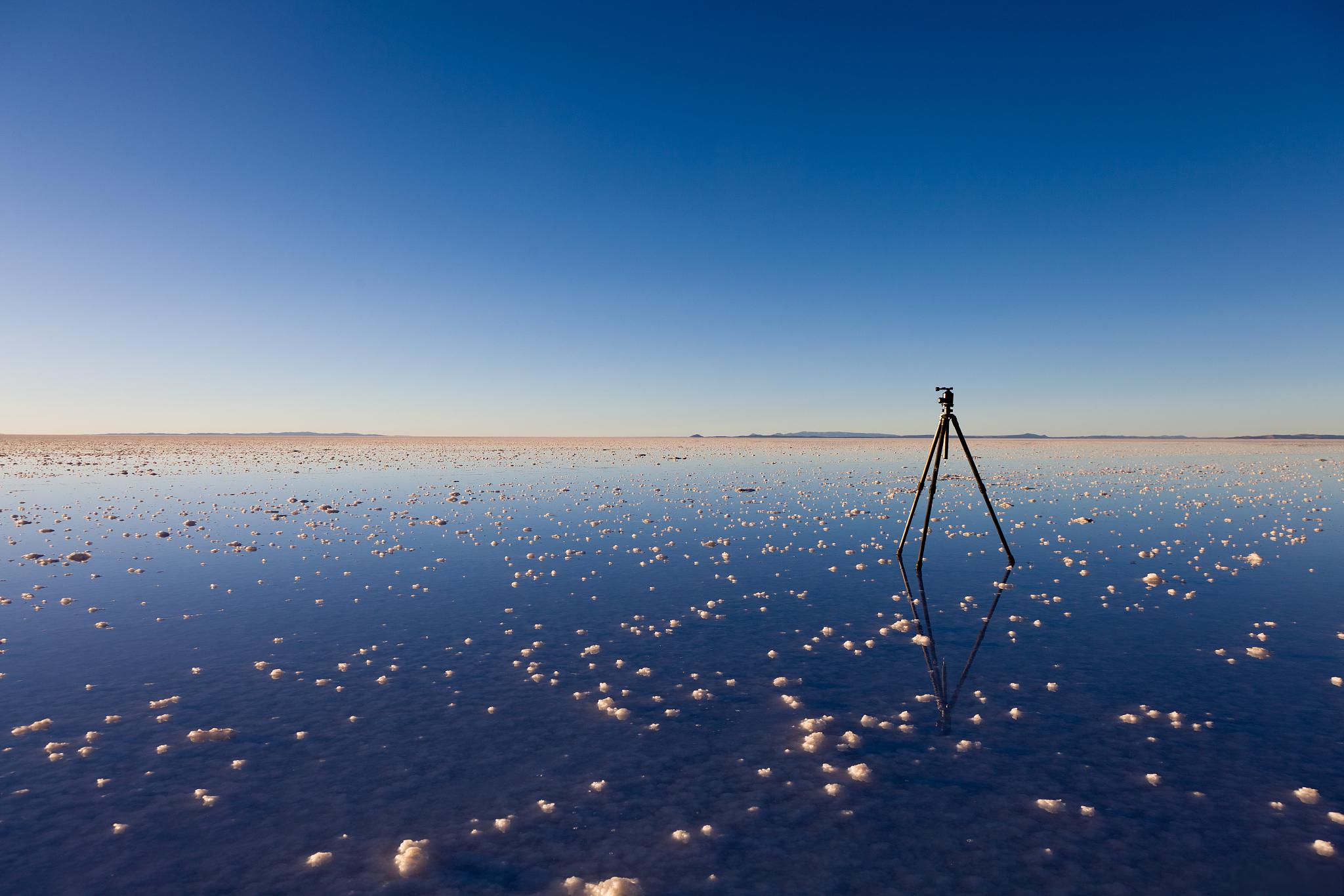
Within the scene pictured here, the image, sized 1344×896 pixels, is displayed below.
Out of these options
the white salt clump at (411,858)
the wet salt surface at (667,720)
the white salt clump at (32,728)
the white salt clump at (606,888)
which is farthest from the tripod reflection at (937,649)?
the white salt clump at (32,728)

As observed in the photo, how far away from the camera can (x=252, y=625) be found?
41.2 feet

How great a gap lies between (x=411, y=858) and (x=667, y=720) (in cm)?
351

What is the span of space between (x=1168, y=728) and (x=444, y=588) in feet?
43.8

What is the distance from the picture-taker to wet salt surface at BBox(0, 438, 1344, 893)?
5.68 meters

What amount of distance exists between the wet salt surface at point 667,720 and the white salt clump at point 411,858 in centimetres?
2

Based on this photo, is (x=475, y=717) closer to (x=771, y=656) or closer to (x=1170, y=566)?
(x=771, y=656)

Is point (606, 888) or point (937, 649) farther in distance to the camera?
point (937, 649)

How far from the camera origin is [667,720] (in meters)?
8.42

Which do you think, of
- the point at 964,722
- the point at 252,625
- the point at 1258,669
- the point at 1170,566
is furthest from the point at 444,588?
the point at 1170,566

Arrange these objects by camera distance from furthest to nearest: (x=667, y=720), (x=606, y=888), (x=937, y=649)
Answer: (x=937, y=649)
(x=667, y=720)
(x=606, y=888)

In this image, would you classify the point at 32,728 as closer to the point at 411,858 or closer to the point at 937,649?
the point at 411,858

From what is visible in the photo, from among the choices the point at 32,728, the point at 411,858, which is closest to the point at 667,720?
the point at 411,858

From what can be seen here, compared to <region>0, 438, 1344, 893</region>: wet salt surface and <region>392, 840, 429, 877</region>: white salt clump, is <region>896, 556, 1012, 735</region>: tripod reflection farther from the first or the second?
<region>392, 840, 429, 877</region>: white salt clump

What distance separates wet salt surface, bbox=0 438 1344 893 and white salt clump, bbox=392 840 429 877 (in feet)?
0.08
